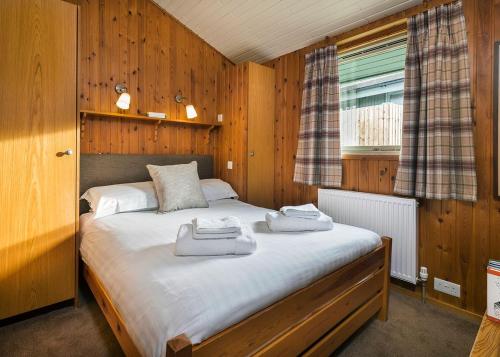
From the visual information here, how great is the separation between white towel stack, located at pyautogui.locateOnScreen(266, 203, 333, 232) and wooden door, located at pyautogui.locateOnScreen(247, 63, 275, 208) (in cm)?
134

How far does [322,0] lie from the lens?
239 centimetres

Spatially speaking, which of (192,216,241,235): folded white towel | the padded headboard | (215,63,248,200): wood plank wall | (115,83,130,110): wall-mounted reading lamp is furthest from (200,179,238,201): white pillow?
(192,216,241,235): folded white towel

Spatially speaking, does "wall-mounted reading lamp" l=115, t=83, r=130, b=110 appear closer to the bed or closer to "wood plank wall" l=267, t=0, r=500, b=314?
the bed

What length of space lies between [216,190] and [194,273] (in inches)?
70.3

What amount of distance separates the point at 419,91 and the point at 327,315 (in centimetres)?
175

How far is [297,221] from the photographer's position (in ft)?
5.89

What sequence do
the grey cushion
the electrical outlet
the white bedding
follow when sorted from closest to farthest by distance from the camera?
the white bedding
the electrical outlet
the grey cushion

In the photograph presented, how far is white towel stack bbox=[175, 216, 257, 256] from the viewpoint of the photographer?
1335mm

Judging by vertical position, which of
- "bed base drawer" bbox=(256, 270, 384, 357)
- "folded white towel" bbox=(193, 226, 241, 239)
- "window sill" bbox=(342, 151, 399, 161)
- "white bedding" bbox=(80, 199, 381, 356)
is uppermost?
"window sill" bbox=(342, 151, 399, 161)

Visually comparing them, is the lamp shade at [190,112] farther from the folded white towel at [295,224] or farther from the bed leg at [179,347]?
the bed leg at [179,347]

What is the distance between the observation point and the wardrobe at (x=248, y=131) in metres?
3.14

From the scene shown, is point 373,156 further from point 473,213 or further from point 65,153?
point 65,153

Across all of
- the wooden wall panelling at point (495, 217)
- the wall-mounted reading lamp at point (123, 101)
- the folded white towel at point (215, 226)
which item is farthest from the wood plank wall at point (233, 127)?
the wooden wall panelling at point (495, 217)

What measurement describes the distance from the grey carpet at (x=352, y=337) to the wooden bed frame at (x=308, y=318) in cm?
13
